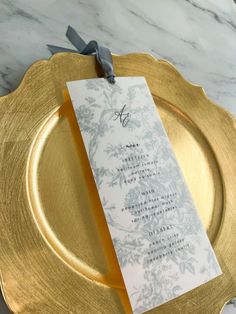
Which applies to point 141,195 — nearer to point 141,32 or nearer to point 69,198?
point 69,198

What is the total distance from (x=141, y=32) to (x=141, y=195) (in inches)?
14.3

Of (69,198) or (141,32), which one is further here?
(141,32)

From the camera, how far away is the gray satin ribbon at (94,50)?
19.3 inches

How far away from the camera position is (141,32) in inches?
25.9

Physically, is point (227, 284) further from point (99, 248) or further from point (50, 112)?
point (50, 112)

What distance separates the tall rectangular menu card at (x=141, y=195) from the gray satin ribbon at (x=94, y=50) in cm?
2

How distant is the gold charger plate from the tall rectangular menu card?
0.05ft

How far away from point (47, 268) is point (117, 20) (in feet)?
1.55

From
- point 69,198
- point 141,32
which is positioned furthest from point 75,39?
point 69,198

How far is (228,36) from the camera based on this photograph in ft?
2.46

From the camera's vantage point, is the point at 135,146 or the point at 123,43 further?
the point at 123,43

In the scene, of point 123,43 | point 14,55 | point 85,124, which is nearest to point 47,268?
point 85,124

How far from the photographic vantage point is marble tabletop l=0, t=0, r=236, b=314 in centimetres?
54

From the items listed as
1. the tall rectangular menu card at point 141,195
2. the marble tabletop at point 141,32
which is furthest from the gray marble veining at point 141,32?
the tall rectangular menu card at point 141,195
